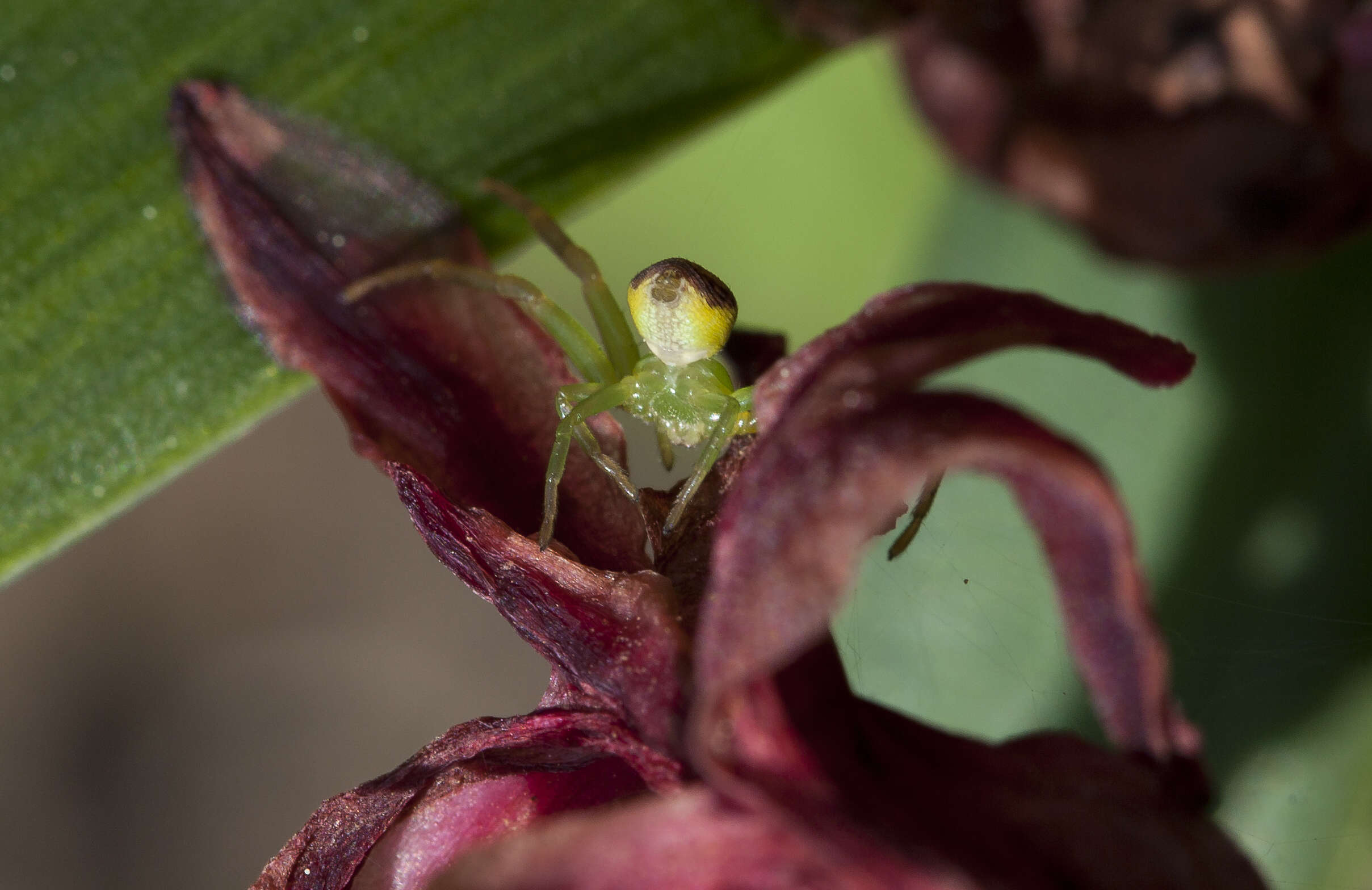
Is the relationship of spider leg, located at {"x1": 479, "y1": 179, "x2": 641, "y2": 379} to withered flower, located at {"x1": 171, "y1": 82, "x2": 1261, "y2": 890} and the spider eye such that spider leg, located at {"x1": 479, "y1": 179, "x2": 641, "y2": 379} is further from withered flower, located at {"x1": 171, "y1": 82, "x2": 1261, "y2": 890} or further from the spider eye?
withered flower, located at {"x1": 171, "y1": 82, "x2": 1261, "y2": 890}

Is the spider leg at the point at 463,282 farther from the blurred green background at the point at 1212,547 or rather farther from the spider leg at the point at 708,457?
the blurred green background at the point at 1212,547

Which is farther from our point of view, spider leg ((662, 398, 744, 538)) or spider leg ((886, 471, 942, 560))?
spider leg ((886, 471, 942, 560))

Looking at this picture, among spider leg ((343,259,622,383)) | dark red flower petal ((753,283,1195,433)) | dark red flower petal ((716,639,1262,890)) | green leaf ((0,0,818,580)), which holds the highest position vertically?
green leaf ((0,0,818,580))

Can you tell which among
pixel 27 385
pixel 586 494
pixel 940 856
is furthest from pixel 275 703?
pixel 940 856

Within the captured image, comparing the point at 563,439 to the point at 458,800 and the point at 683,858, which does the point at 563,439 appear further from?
the point at 683,858

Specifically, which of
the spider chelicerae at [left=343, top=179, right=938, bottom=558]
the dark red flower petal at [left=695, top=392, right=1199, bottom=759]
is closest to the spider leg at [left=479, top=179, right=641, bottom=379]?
the spider chelicerae at [left=343, top=179, right=938, bottom=558]

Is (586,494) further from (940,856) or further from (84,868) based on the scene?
(84,868)

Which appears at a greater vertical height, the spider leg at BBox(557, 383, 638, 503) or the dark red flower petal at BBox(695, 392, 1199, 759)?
the spider leg at BBox(557, 383, 638, 503)

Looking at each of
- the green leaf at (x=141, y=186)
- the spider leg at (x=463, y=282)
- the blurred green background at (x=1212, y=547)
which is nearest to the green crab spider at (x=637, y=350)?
the spider leg at (x=463, y=282)
